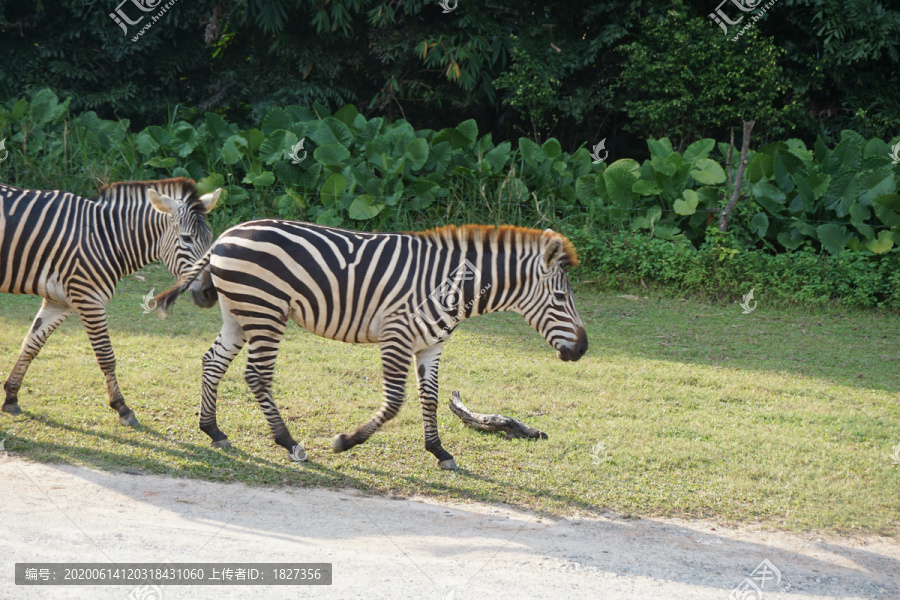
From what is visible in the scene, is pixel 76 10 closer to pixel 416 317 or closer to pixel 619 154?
pixel 619 154

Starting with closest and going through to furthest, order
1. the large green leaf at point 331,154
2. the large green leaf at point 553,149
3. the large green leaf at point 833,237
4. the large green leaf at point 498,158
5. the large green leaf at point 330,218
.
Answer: the large green leaf at point 833,237
the large green leaf at point 330,218
the large green leaf at point 331,154
the large green leaf at point 498,158
the large green leaf at point 553,149

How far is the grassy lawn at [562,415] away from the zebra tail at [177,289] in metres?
1.06

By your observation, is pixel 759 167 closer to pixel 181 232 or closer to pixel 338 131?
pixel 338 131

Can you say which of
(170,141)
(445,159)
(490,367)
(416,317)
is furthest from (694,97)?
(416,317)

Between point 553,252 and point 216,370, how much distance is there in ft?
8.45

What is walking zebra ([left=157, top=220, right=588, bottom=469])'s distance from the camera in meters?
5.40

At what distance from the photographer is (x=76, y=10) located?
14883 mm

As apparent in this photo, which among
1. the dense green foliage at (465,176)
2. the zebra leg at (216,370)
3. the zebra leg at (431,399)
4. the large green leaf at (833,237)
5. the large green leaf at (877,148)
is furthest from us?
the large green leaf at (877,148)

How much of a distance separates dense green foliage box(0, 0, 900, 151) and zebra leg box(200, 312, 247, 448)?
9.21 metres

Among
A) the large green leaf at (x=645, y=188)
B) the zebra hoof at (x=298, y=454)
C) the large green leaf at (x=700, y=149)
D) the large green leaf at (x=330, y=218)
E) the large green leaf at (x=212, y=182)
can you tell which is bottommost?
the zebra hoof at (x=298, y=454)

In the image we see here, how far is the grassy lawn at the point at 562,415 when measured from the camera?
5348mm

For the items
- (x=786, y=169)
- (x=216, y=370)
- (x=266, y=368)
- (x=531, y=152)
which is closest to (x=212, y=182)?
(x=531, y=152)

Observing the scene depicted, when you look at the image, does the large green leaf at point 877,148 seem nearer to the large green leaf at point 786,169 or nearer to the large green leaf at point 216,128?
the large green leaf at point 786,169

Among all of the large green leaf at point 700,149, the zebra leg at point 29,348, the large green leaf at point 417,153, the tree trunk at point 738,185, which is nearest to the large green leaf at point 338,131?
the large green leaf at point 417,153
